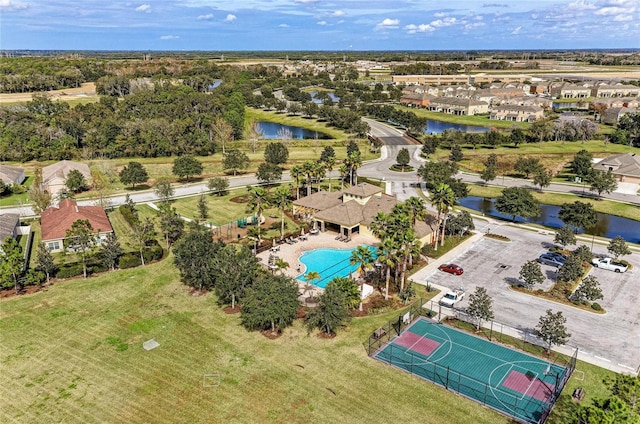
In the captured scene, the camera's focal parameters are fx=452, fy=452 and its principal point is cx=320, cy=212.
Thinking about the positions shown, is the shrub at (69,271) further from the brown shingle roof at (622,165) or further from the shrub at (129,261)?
the brown shingle roof at (622,165)

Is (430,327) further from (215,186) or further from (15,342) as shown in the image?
(215,186)

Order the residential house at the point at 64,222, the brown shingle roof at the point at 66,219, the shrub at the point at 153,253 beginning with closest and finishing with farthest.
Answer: the shrub at the point at 153,253 → the residential house at the point at 64,222 → the brown shingle roof at the point at 66,219

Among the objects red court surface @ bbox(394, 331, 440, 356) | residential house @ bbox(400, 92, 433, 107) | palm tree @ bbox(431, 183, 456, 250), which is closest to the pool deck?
palm tree @ bbox(431, 183, 456, 250)

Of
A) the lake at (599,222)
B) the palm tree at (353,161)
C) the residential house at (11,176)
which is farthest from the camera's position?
the residential house at (11,176)

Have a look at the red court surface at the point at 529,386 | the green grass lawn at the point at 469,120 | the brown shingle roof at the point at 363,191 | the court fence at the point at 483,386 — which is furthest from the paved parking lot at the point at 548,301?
the green grass lawn at the point at 469,120

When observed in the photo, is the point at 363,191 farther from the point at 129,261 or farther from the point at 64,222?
the point at 64,222

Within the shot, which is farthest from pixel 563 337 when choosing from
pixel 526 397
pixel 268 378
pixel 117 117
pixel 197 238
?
pixel 117 117

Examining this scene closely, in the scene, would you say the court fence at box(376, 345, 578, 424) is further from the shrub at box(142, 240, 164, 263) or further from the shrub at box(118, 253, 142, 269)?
the shrub at box(118, 253, 142, 269)
